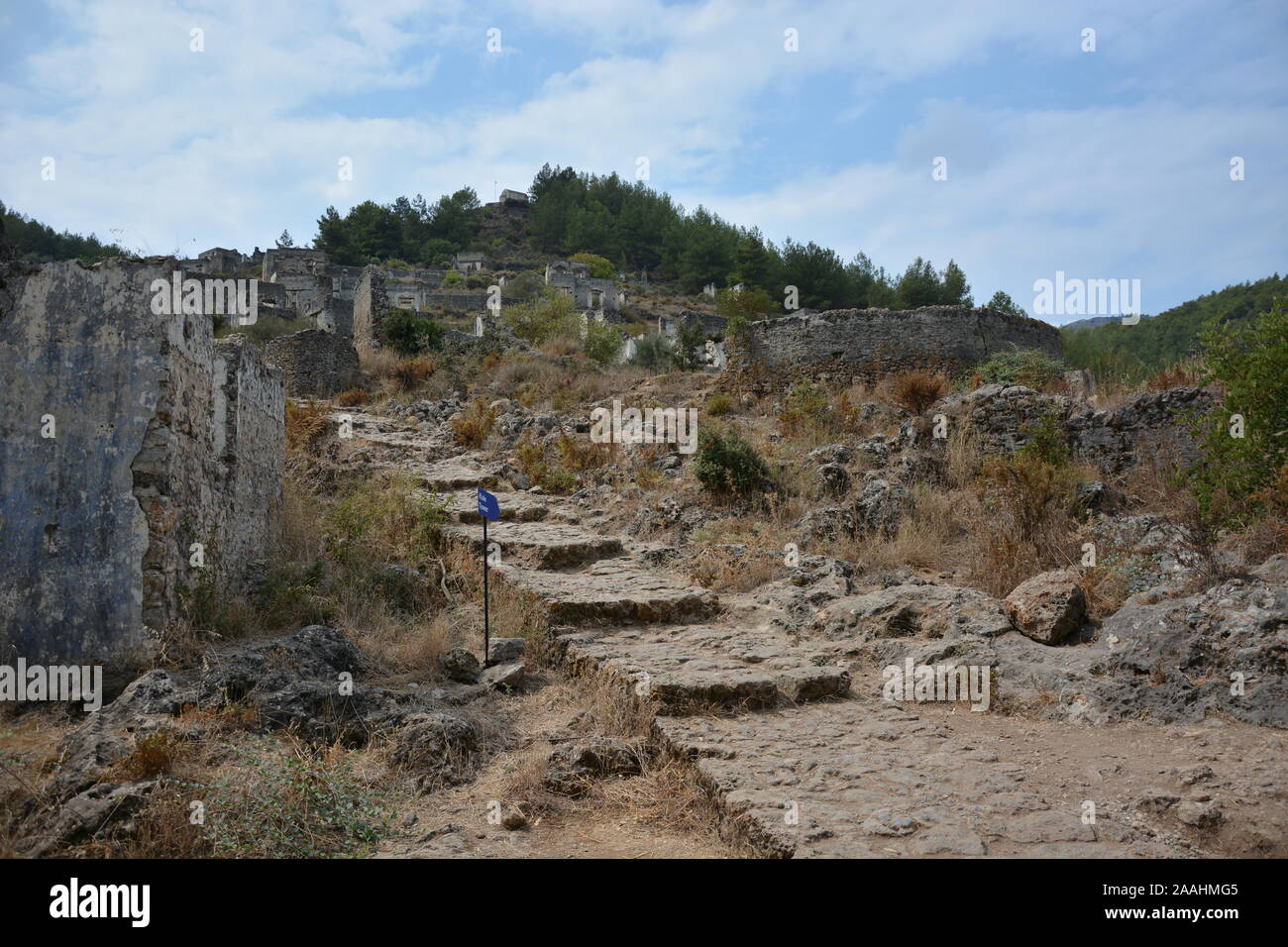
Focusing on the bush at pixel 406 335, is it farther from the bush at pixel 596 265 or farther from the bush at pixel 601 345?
the bush at pixel 596 265

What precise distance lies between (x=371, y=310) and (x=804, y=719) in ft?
59.3

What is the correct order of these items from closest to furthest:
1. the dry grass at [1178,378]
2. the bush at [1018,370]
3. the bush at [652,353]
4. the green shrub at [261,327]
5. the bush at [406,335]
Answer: the dry grass at [1178,378] → the bush at [1018,370] → the bush at [406,335] → the bush at [652,353] → the green shrub at [261,327]

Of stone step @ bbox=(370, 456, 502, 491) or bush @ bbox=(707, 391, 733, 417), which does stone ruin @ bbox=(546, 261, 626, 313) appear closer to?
bush @ bbox=(707, 391, 733, 417)

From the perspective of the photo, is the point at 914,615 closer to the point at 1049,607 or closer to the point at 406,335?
the point at 1049,607

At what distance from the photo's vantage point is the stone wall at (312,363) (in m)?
16.5

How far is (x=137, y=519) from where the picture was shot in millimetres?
4938

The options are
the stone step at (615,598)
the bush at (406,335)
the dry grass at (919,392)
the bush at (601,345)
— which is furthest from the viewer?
the bush at (601,345)

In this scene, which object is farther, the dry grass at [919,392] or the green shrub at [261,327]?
the green shrub at [261,327]

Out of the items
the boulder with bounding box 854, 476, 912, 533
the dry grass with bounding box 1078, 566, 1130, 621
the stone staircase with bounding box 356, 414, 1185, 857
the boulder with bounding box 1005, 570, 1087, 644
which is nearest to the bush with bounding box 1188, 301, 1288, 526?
the dry grass with bounding box 1078, 566, 1130, 621

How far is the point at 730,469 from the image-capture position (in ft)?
32.1

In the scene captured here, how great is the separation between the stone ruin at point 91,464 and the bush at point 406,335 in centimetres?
1429

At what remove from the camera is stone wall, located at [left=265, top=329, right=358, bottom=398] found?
650 inches

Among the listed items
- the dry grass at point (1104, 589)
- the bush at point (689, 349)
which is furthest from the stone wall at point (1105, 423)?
the bush at point (689, 349)

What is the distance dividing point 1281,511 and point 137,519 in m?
7.59
